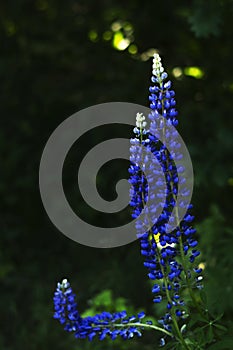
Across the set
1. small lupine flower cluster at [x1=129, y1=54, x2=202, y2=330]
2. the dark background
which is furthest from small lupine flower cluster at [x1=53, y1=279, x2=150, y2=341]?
the dark background

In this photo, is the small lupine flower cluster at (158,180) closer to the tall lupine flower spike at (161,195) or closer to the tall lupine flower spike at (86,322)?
the tall lupine flower spike at (161,195)

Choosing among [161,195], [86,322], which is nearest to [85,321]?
[86,322]

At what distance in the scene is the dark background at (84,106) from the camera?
4.10 metres

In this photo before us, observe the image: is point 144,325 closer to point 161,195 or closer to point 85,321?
point 85,321

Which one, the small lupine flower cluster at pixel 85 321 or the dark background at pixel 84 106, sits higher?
the dark background at pixel 84 106

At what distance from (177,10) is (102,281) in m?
1.80

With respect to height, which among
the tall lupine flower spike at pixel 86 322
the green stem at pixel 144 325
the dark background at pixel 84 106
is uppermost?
the dark background at pixel 84 106

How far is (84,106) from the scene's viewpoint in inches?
179

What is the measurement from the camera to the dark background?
13.5 ft

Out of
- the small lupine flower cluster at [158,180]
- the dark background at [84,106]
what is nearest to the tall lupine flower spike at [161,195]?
the small lupine flower cluster at [158,180]

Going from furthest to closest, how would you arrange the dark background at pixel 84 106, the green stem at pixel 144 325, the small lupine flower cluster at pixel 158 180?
1. the dark background at pixel 84 106
2. the green stem at pixel 144 325
3. the small lupine flower cluster at pixel 158 180

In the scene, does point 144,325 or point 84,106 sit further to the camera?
point 84,106

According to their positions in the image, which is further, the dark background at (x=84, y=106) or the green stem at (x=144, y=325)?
the dark background at (x=84, y=106)

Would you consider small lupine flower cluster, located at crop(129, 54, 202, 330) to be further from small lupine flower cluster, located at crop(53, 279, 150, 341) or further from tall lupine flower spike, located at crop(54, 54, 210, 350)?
small lupine flower cluster, located at crop(53, 279, 150, 341)
